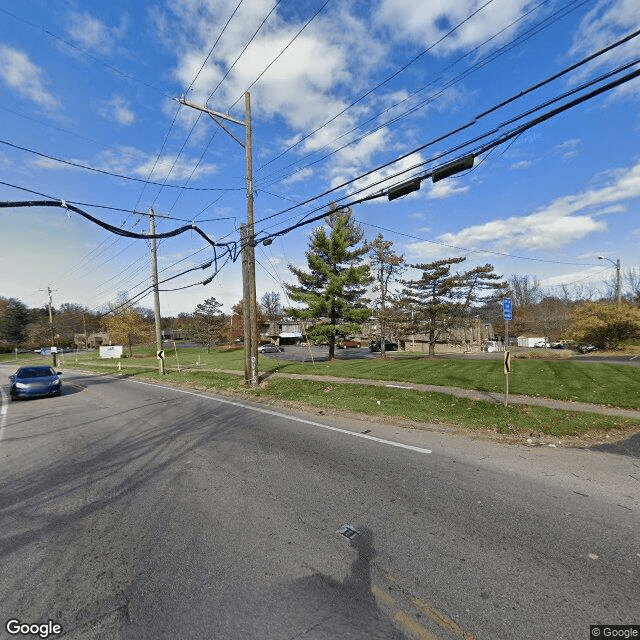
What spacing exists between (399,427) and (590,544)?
15.6 ft

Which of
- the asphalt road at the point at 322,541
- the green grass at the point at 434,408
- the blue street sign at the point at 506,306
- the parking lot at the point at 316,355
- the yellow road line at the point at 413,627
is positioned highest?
the blue street sign at the point at 506,306

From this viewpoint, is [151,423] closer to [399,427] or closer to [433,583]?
[399,427]

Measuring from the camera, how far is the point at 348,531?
3.64 meters

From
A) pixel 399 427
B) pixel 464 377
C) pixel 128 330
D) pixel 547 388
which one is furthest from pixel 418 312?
pixel 128 330

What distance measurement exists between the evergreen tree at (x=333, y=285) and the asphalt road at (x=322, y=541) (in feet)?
60.1

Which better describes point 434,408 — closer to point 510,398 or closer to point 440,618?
point 510,398

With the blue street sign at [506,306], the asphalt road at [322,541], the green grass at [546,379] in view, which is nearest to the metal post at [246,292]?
the green grass at [546,379]

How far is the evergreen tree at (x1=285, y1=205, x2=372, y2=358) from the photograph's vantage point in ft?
81.1

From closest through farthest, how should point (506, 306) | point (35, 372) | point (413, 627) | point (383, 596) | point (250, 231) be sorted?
point (413, 627)
point (383, 596)
point (506, 306)
point (250, 231)
point (35, 372)

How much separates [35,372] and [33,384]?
137 centimetres

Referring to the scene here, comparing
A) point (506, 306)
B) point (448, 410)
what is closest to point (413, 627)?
point (448, 410)

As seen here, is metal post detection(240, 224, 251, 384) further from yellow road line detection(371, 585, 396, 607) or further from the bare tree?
the bare tree

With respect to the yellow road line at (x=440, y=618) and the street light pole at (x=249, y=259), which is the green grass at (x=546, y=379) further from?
the yellow road line at (x=440, y=618)

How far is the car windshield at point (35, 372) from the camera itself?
15.2 m
